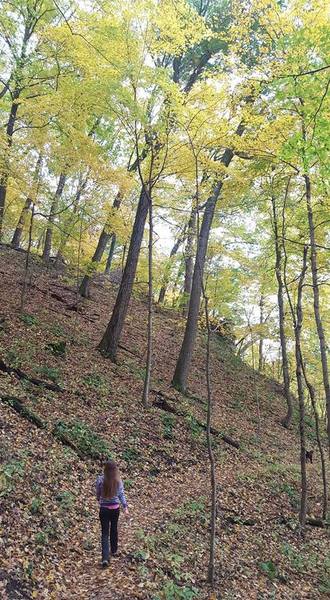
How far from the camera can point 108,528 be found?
5.59 m

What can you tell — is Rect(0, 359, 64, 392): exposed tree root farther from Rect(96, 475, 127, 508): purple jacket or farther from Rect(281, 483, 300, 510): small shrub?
Rect(281, 483, 300, 510): small shrub

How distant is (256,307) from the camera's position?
2377 cm

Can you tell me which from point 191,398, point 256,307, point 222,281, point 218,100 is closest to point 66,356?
point 191,398

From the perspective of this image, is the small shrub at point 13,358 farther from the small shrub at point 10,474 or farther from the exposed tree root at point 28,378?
the small shrub at point 10,474

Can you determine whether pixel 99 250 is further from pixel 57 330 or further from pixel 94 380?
pixel 94 380

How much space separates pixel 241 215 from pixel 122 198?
501 cm

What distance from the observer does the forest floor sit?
17.9 ft

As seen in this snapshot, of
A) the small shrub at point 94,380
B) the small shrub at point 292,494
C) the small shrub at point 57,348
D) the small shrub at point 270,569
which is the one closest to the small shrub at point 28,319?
the small shrub at point 57,348

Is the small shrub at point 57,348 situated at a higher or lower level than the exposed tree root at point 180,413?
higher

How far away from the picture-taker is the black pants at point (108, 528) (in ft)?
18.3

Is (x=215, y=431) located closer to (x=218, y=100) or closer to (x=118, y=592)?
(x=118, y=592)

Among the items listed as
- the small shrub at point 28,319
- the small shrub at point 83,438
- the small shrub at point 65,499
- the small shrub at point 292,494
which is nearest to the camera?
the small shrub at point 65,499

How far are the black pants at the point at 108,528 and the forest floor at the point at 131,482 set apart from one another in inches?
8.8

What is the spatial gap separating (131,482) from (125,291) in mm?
6774
